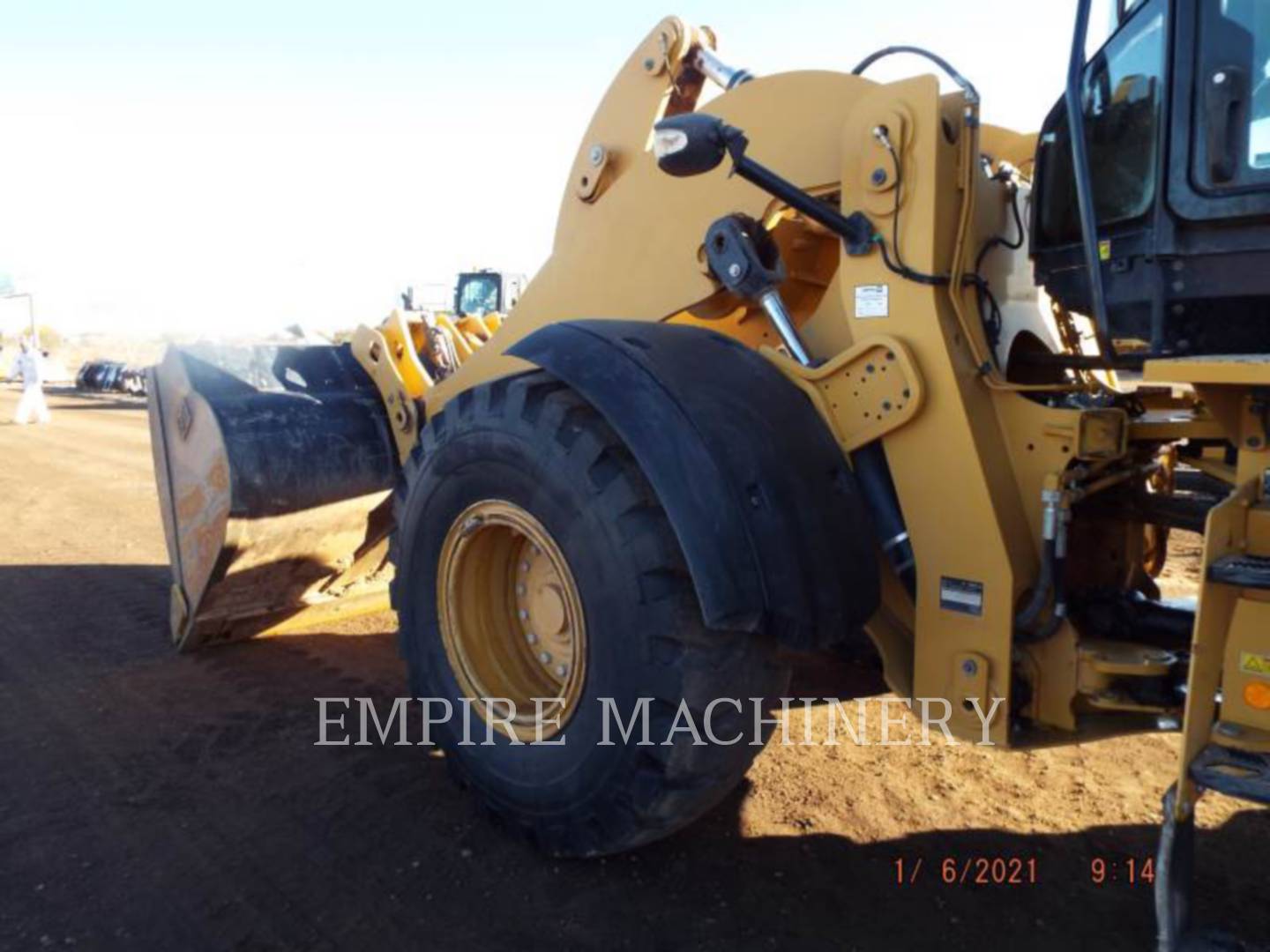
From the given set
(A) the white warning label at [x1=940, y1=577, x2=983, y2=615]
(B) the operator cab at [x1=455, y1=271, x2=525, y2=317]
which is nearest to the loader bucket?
(A) the white warning label at [x1=940, y1=577, x2=983, y2=615]

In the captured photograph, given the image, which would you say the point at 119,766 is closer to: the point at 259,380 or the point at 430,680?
the point at 430,680

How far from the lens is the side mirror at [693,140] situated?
2.70 m

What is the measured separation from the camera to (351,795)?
3.40 meters

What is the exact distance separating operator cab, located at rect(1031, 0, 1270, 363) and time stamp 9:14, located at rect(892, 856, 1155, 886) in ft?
5.01

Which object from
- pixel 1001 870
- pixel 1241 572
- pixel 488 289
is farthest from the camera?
pixel 488 289

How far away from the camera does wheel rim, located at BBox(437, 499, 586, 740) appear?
3117 mm

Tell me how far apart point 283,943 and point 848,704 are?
7.86ft

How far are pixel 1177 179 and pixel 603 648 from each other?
1795 mm

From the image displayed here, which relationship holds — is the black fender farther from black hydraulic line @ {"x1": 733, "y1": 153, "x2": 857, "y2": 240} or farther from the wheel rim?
the wheel rim

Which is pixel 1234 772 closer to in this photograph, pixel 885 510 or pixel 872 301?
pixel 885 510

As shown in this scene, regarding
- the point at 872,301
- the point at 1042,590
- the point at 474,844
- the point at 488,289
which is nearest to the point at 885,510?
the point at 1042,590

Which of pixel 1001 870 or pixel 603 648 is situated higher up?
pixel 603 648

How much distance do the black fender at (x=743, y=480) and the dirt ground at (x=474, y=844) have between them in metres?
0.87

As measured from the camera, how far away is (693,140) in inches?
106
